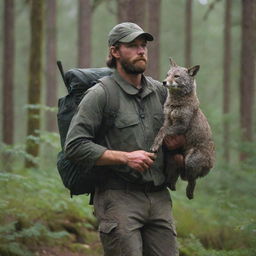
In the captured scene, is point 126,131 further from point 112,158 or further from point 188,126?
point 188,126

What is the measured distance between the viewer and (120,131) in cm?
464

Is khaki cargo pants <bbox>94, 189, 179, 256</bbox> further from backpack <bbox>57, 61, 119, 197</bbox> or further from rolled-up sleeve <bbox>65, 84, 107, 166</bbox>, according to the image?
rolled-up sleeve <bbox>65, 84, 107, 166</bbox>

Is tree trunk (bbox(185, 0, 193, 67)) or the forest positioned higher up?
tree trunk (bbox(185, 0, 193, 67))

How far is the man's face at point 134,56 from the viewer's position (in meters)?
4.76

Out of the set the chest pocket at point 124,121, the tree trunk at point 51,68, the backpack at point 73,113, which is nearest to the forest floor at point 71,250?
the backpack at point 73,113

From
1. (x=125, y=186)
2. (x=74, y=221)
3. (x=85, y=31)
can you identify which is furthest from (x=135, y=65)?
(x=85, y=31)

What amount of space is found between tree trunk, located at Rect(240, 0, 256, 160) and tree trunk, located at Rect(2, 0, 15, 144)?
22.2 feet

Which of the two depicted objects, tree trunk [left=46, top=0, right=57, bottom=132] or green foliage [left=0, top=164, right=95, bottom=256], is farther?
tree trunk [left=46, top=0, right=57, bottom=132]

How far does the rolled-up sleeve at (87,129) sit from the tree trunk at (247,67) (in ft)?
34.9

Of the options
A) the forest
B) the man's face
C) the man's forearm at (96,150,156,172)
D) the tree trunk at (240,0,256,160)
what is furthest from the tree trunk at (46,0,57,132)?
the man's forearm at (96,150,156,172)

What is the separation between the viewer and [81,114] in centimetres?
460

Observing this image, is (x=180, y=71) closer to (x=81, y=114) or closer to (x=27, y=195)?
(x=81, y=114)

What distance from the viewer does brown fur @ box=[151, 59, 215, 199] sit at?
5105 millimetres

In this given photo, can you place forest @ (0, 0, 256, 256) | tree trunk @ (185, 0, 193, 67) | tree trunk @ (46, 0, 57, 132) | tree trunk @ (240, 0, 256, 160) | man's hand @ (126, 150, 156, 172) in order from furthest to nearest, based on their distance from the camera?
1. tree trunk @ (46, 0, 57, 132)
2. tree trunk @ (185, 0, 193, 67)
3. tree trunk @ (240, 0, 256, 160)
4. forest @ (0, 0, 256, 256)
5. man's hand @ (126, 150, 156, 172)
